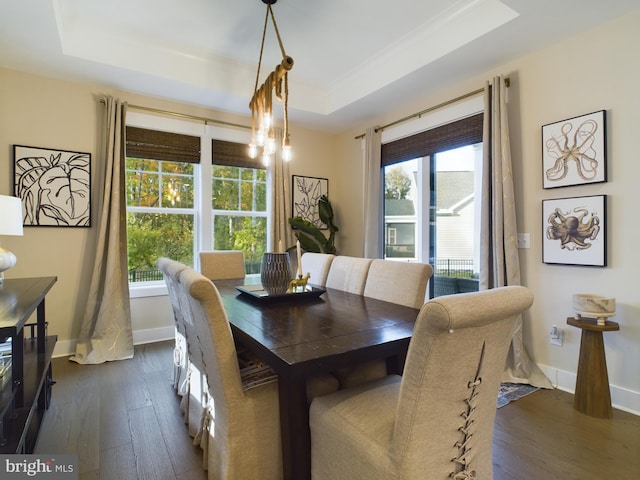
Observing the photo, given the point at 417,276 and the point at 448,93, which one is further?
the point at 448,93

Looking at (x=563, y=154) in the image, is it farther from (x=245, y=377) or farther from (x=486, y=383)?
(x=245, y=377)

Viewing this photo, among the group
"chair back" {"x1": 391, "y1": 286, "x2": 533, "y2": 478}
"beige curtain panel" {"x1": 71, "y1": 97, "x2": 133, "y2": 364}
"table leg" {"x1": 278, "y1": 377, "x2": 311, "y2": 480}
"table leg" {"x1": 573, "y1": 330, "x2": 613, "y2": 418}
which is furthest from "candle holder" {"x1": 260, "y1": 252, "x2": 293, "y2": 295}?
"table leg" {"x1": 573, "y1": 330, "x2": 613, "y2": 418}

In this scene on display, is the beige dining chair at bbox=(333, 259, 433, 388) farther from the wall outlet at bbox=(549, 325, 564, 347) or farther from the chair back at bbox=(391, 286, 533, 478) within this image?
the wall outlet at bbox=(549, 325, 564, 347)

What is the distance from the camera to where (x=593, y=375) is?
6.98 ft

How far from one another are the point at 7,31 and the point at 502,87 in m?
3.74

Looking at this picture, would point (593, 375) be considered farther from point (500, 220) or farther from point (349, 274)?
point (349, 274)

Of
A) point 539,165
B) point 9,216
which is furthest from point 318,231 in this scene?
point 9,216

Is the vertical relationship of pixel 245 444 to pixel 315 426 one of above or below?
below

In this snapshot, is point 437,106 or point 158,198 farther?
point 158,198

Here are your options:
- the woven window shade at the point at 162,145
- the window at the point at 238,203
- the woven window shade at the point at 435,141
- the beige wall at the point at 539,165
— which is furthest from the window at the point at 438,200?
the woven window shade at the point at 162,145

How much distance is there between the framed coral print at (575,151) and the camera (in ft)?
7.53

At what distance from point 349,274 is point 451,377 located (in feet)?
4.95


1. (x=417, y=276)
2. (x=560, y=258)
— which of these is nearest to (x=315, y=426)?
(x=417, y=276)

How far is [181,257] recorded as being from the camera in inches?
149
